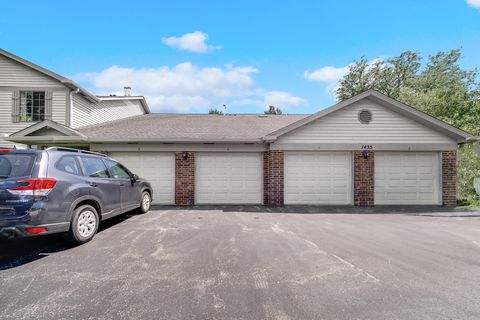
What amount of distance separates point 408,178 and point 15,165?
1177 centimetres

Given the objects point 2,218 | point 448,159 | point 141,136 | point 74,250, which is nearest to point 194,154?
point 141,136

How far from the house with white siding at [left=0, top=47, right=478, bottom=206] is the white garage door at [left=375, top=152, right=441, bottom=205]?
39 mm

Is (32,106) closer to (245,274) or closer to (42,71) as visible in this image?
(42,71)

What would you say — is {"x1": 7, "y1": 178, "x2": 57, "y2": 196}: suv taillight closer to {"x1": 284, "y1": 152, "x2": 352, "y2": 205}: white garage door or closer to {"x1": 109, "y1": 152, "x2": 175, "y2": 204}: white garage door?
{"x1": 109, "y1": 152, "x2": 175, "y2": 204}: white garage door

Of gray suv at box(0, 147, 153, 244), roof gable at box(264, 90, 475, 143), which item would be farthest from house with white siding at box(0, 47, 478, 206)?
gray suv at box(0, 147, 153, 244)

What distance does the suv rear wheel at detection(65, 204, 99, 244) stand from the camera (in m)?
4.55

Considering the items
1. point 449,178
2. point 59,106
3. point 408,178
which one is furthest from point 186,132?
point 449,178

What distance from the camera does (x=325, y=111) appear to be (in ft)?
31.1

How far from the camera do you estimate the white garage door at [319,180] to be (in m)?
9.58

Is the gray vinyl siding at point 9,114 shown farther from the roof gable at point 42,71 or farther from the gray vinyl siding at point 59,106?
the roof gable at point 42,71

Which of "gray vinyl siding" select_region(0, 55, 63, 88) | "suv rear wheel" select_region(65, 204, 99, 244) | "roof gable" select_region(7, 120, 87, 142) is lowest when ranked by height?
"suv rear wheel" select_region(65, 204, 99, 244)

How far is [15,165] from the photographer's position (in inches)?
159

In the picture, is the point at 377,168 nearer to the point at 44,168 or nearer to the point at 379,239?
the point at 379,239

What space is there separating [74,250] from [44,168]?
1.58 meters
